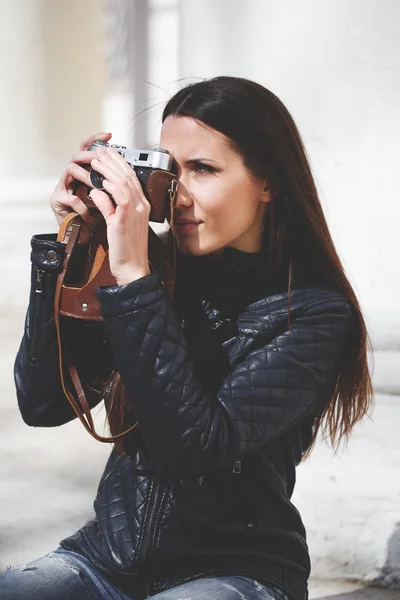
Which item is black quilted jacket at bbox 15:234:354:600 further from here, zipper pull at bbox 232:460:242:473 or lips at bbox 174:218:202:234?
lips at bbox 174:218:202:234

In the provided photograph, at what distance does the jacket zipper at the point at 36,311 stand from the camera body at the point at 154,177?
0.63 feet

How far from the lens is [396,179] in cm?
258

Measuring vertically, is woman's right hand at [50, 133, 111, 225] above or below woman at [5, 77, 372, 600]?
above

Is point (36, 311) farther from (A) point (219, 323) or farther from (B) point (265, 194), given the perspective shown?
(B) point (265, 194)

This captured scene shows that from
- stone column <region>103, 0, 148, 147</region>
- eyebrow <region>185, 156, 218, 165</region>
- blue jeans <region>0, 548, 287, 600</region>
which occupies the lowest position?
blue jeans <region>0, 548, 287, 600</region>

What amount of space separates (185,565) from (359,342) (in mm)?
499

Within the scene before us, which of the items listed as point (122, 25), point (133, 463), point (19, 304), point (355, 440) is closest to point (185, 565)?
point (133, 463)

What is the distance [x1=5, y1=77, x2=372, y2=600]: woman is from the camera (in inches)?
54.1

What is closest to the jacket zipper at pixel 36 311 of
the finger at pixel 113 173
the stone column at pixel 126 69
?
the finger at pixel 113 173

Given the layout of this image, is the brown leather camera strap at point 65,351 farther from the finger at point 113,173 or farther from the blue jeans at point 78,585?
the blue jeans at point 78,585

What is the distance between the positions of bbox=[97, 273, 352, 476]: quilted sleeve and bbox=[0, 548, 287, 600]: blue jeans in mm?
205

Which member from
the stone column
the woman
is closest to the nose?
the woman

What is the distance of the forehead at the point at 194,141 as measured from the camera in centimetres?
154

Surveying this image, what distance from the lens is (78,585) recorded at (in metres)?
1.52
